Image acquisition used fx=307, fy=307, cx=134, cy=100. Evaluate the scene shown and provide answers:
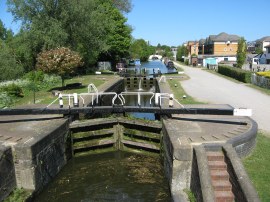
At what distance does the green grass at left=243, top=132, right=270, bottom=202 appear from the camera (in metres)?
7.33

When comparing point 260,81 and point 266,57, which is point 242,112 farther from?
point 266,57

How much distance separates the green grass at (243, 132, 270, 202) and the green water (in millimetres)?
2514

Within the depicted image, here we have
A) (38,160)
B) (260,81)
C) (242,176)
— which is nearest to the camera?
(242,176)

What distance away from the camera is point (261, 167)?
8641 millimetres

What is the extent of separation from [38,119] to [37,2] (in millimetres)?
20927

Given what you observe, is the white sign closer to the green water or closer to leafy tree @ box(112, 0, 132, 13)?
the green water

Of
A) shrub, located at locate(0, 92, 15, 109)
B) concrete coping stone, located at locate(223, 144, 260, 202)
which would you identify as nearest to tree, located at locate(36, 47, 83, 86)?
shrub, located at locate(0, 92, 15, 109)

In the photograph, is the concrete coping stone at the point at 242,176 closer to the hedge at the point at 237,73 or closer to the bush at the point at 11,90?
the bush at the point at 11,90

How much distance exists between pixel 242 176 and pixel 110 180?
4.72 meters

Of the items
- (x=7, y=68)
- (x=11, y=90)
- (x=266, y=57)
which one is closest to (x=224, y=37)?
(x=266, y=57)

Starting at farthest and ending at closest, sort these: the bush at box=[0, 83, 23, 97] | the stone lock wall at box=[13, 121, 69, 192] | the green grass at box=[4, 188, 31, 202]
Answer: the bush at box=[0, 83, 23, 97] → the stone lock wall at box=[13, 121, 69, 192] → the green grass at box=[4, 188, 31, 202]

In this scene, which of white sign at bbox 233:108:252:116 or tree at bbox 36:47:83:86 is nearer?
white sign at bbox 233:108:252:116

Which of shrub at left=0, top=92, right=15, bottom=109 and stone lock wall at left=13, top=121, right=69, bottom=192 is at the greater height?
shrub at left=0, top=92, right=15, bottom=109

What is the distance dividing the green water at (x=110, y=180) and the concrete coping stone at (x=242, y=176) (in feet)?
7.60
